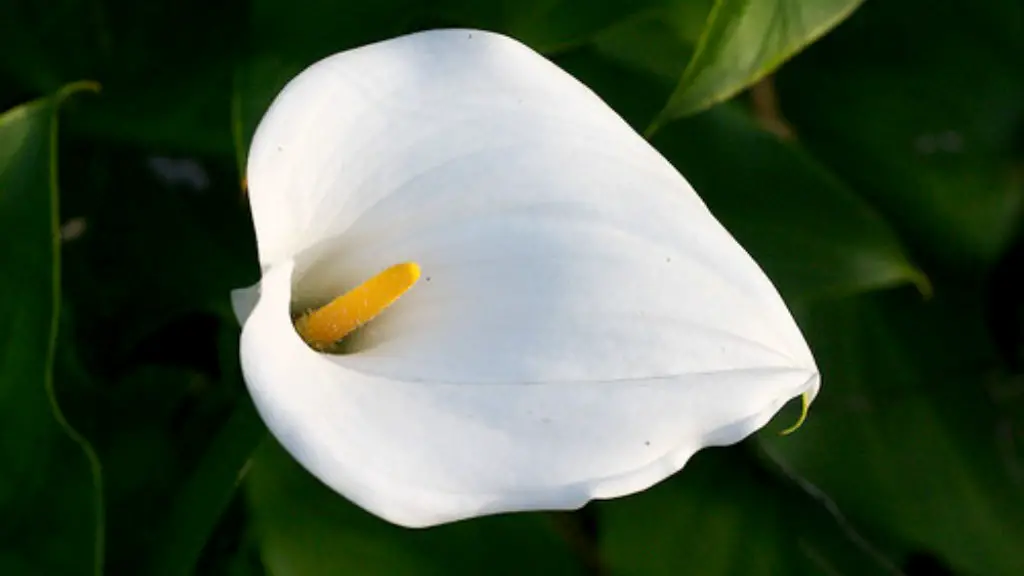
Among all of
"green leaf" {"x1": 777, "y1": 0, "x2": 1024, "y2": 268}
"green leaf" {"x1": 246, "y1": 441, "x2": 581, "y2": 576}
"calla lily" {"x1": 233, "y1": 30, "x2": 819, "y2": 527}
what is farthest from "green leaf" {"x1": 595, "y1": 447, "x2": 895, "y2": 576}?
"calla lily" {"x1": 233, "y1": 30, "x2": 819, "y2": 527}

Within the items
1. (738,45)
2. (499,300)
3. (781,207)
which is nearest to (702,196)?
(781,207)

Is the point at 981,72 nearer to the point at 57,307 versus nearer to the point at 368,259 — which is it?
the point at 368,259

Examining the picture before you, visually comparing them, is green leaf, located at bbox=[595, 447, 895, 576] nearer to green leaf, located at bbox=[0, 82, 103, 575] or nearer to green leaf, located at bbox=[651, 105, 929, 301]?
green leaf, located at bbox=[651, 105, 929, 301]

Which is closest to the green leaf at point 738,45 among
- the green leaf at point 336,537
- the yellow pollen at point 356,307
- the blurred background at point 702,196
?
the blurred background at point 702,196

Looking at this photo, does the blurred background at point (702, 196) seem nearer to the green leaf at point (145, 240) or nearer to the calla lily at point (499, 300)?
the green leaf at point (145, 240)

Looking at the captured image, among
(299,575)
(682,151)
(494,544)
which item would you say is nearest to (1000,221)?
(682,151)

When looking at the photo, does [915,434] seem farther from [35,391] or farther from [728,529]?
[35,391]
